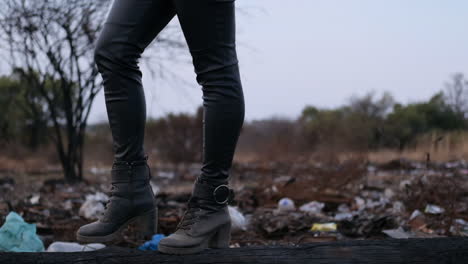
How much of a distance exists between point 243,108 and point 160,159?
40.3 ft

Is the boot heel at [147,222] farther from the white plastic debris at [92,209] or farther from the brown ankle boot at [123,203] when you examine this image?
the white plastic debris at [92,209]

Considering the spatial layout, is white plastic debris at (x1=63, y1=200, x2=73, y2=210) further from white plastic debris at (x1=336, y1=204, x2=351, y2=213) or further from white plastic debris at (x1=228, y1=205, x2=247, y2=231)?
white plastic debris at (x1=336, y1=204, x2=351, y2=213)

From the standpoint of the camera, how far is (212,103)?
1.67 meters

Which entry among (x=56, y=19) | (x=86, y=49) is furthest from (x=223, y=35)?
(x=86, y=49)

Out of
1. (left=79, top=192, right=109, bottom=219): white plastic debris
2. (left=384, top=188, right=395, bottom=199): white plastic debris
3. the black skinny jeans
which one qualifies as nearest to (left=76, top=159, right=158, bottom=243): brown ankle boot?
the black skinny jeans

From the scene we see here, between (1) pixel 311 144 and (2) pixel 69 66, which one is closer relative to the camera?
(2) pixel 69 66

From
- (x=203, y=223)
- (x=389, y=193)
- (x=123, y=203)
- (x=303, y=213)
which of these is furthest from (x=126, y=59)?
(x=389, y=193)

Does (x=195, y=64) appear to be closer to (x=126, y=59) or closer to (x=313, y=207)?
(x=126, y=59)

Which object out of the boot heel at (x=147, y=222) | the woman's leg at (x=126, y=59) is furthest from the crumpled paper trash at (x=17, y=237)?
the woman's leg at (x=126, y=59)

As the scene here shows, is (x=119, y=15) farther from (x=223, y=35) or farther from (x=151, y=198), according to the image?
(x=151, y=198)

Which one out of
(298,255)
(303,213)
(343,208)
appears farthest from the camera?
(343,208)

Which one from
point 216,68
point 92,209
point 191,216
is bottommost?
point 92,209

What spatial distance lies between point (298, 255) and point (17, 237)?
160 cm

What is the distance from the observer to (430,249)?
1.69 m
